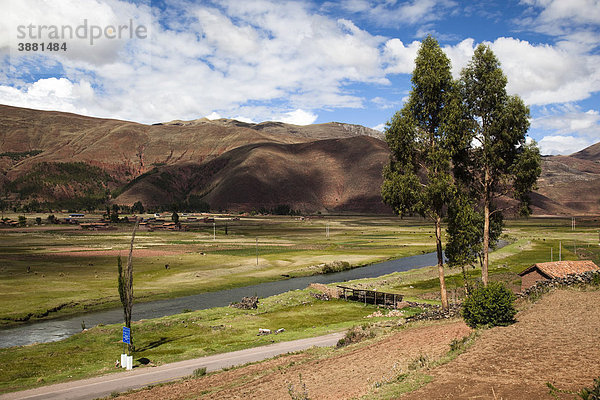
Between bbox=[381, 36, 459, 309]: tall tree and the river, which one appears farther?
the river

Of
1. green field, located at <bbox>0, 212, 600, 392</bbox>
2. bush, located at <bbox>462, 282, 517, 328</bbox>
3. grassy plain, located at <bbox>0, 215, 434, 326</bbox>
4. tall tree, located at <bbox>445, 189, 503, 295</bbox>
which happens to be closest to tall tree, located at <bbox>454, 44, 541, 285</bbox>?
tall tree, located at <bbox>445, 189, 503, 295</bbox>

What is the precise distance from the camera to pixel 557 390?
38.9 ft

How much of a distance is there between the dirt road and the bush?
11.7m

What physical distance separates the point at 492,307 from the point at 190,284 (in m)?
49.6

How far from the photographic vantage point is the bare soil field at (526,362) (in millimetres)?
13156

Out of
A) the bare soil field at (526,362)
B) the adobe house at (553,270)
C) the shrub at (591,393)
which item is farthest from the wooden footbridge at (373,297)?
the shrub at (591,393)

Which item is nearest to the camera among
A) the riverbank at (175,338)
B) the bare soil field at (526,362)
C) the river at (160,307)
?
the bare soil field at (526,362)

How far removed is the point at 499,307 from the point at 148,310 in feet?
129

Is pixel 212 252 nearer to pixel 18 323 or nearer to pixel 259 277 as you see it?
pixel 259 277

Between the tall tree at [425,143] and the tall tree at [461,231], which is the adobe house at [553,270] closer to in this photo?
the tall tree at [461,231]

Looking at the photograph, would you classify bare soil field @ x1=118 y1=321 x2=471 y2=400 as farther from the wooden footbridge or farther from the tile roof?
the wooden footbridge

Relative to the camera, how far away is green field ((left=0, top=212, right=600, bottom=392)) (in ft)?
102

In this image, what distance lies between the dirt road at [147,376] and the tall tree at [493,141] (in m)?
14.9

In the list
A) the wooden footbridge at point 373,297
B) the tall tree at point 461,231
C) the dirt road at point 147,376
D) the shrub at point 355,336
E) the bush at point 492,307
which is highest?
the tall tree at point 461,231
